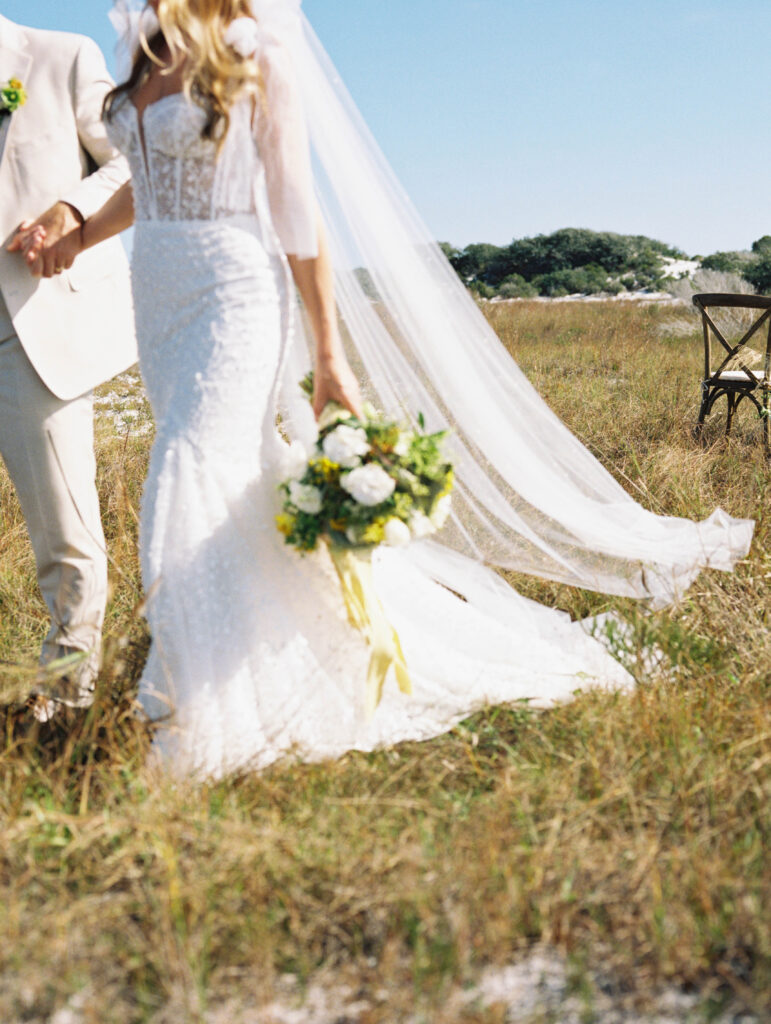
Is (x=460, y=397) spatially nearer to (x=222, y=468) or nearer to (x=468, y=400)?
(x=468, y=400)

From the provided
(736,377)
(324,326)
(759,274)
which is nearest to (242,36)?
(324,326)

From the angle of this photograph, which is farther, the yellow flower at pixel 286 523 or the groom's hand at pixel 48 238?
the groom's hand at pixel 48 238

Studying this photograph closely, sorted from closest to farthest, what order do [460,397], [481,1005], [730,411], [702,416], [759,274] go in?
[481,1005], [460,397], [730,411], [702,416], [759,274]

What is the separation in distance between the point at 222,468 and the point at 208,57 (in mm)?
1054

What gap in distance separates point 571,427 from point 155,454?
161 inches

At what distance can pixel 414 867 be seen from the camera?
6.82 ft

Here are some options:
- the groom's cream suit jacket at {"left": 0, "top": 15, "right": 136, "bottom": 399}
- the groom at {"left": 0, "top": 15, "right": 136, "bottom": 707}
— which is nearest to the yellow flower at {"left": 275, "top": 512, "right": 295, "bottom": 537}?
the groom at {"left": 0, "top": 15, "right": 136, "bottom": 707}

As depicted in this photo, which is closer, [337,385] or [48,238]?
[337,385]

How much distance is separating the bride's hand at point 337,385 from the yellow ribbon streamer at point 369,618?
0.44 meters

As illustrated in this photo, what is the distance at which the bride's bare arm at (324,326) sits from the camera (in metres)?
2.70

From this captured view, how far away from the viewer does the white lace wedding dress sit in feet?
8.50

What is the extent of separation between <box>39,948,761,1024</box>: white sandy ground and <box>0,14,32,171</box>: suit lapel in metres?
2.46

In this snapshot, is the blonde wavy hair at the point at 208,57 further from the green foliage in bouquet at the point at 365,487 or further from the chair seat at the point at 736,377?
the chair seat at the point at 736,377

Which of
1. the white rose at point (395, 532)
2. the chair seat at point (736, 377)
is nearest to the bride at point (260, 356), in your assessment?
the white rose at point (395, 532)
